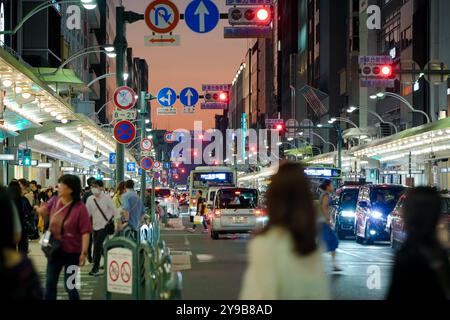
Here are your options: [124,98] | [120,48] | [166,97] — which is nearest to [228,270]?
[124,98]

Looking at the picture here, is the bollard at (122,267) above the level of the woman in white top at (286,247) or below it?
below

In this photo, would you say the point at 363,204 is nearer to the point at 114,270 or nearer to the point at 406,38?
the point at 114,270

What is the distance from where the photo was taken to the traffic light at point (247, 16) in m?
20.4

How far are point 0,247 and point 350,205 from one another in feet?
95.0

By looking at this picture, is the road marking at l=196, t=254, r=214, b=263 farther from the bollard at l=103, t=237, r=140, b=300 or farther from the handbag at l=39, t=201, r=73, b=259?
the handbag at l=39, t=201, r=73, b=259

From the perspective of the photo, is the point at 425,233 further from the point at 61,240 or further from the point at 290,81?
the point at 290,81

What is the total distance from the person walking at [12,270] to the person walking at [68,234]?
588 cm

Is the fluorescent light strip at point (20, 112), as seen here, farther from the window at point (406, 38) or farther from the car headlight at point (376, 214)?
the window at point (406, 38)

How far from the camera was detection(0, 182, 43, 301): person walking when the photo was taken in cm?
445

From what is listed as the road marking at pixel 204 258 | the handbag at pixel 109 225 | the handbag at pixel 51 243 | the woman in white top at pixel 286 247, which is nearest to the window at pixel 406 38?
the road marking at pixel 204 258

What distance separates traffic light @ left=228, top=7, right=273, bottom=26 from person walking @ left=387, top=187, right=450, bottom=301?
15.1 m

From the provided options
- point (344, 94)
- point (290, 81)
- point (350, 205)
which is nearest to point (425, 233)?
point (350, 205)

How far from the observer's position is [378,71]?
118 feet

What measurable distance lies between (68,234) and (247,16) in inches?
423
